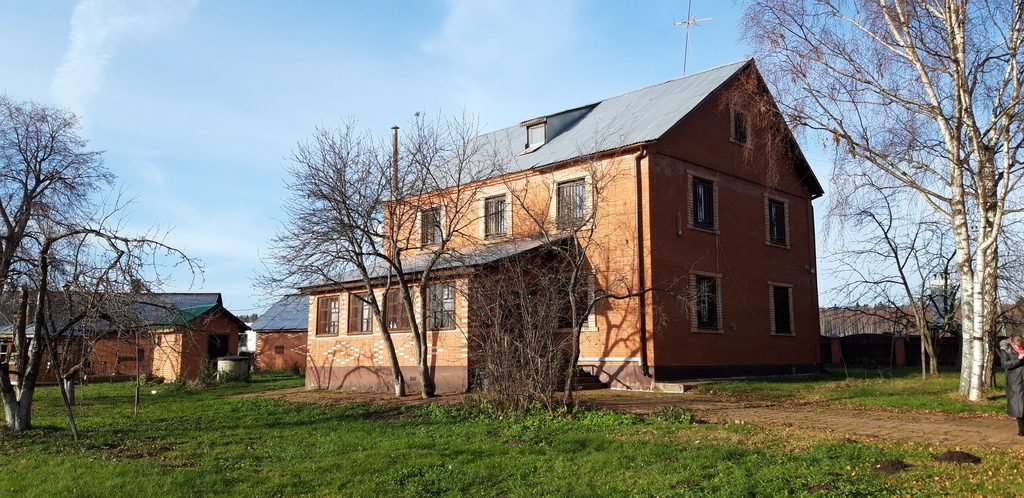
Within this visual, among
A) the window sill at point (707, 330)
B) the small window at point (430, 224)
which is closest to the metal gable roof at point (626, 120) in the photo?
the small window at point (430, 224)

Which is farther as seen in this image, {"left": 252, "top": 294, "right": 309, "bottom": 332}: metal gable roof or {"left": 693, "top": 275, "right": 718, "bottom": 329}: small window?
{"left": 252, "top": 294, "right": 309, "bottom": 332}: metal gable roof

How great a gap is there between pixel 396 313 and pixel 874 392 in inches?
474

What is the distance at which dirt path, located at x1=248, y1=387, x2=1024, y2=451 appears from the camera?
9.77m

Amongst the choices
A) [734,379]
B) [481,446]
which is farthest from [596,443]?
[734,379]

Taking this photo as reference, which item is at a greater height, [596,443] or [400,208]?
[400,208]

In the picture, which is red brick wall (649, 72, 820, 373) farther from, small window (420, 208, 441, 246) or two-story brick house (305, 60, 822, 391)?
small window (420, 208, 441, 246)

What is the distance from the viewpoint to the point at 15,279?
1257 centimetres

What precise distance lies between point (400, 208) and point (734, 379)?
9.87 meters

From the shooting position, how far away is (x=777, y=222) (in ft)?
77.6

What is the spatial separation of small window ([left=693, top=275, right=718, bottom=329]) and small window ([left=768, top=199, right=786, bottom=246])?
11.3 ft

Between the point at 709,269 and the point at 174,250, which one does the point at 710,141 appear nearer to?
the point at 709,269

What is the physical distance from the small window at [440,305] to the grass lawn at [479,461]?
19.1 feet

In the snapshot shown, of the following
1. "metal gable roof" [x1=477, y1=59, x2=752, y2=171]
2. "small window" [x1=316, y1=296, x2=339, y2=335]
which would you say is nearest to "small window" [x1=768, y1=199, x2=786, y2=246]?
"metal gable roof" [x1=477, y1=59, x2=752, y2=171]

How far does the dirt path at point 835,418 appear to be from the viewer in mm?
9773
